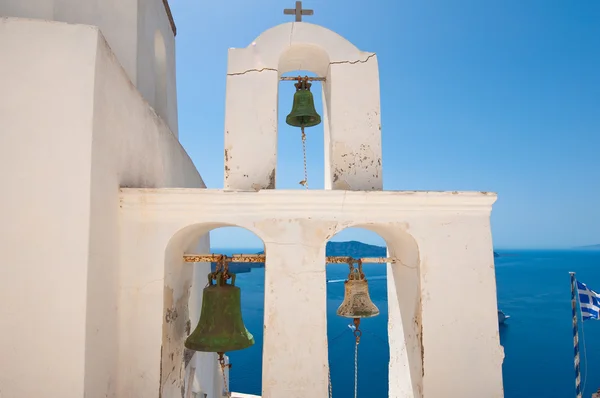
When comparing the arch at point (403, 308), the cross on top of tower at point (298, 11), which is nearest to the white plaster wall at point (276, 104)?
the cross on top of tower at point (298, 11)

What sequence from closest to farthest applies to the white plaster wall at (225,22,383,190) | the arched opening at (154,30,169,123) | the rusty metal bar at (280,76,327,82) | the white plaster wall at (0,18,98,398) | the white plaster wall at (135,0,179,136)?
1. the white plaster wall at (0,18,98,398)
2. the white plaster wall at (225,22,383,190)
3. the rusty metal bar at (280,76,327,82)
4. the white plaster wall at (135,0,179,136)
5. the arched opening at (154,30,169,123)

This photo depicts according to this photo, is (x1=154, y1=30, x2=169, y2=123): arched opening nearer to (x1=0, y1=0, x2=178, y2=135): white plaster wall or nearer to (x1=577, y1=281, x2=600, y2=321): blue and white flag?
(x1=0, y1=0, x2=178, y2=135): white plaster wall

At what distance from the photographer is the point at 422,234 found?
2.95 m

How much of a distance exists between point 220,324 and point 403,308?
64.8 inches

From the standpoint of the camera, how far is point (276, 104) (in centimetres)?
330

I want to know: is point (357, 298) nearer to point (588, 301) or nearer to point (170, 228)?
point (170, 228)

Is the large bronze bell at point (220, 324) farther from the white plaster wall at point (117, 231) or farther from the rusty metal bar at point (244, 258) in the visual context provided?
the white plaster wall at point (117, 231)

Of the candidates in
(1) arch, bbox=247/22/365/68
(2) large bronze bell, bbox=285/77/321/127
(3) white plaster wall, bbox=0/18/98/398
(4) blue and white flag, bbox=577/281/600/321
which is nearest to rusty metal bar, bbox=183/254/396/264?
(3) white plaster wall, bbox=0/18/98/398

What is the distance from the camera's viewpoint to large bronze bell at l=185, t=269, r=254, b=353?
275 cm

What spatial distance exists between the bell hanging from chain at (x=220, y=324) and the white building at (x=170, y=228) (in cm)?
22

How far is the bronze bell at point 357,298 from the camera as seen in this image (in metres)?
3.25

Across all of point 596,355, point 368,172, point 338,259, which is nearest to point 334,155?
point 368,172

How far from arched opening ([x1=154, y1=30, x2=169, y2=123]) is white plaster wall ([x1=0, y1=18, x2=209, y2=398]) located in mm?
3140

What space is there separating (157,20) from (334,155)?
149 inches
